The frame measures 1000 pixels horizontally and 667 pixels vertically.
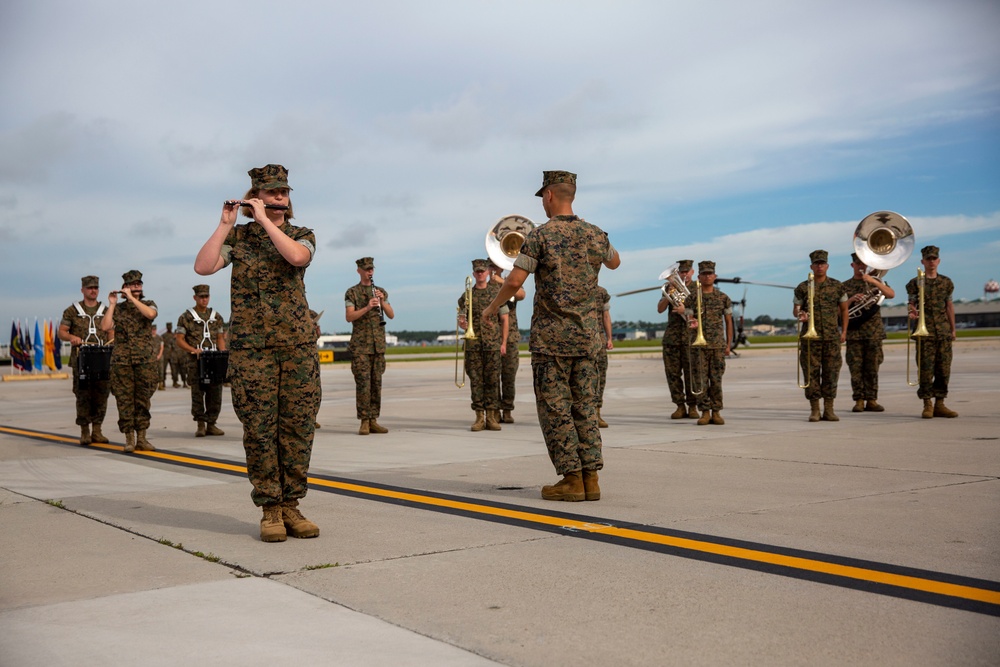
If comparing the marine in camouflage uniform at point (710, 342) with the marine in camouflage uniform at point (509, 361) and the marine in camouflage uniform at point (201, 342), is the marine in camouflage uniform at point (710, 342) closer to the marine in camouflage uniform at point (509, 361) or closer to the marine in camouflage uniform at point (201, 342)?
the marine in camouflage uniform at point (509, 361)

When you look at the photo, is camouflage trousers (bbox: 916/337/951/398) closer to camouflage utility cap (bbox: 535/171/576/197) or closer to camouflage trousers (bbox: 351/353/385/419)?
camouflage trousers (bbox: 351/353/385/419)

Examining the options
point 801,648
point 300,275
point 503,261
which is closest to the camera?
point 801,648

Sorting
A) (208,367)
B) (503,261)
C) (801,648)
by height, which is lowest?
(801,648)

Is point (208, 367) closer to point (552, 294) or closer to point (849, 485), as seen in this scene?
point (552, 294)

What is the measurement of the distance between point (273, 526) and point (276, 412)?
71 cm

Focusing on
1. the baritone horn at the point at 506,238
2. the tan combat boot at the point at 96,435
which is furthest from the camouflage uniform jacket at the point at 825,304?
the tan combat boot at the point at 96,435

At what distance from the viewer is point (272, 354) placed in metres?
5.86

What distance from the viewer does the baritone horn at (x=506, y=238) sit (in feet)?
44.0

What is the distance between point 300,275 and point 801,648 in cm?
380

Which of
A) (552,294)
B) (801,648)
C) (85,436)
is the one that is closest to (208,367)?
(85,436)

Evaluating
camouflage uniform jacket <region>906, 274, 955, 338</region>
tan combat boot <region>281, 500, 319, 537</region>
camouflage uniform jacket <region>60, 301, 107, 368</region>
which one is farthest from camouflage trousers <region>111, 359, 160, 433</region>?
camouflage uniform jacket <region>906, 274, 955, 338</region>

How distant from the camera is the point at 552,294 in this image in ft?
23.0

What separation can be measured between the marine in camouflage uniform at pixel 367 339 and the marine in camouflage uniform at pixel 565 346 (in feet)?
20.6

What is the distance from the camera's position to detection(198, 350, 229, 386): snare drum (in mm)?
12859
